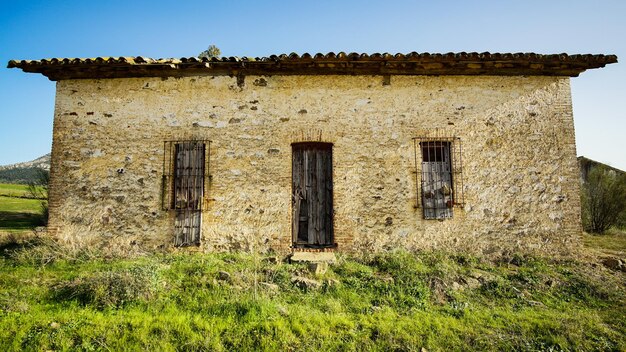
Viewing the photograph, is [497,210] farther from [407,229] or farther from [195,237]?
[195,237]

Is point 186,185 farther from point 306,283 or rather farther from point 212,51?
point 212,51

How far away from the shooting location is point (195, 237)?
7074 mm

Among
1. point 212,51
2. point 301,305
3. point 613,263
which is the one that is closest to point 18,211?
point 212,51

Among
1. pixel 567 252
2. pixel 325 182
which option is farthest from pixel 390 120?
pixel 567 252

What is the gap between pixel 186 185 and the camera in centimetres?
721

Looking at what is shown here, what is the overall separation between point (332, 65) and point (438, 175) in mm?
3289

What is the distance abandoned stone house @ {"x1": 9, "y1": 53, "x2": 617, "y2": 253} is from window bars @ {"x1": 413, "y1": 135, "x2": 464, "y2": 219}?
30mm

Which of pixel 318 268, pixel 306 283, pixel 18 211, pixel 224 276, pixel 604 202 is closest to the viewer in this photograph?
pixel 306 283

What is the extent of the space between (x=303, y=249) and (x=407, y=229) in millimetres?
2222

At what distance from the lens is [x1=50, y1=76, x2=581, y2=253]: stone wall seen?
23.3 ft

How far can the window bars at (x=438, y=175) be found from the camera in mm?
7164

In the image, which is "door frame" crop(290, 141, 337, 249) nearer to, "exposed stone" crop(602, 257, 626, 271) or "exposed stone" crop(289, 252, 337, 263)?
"exposed stone" crop(289, 252, 337, 263)

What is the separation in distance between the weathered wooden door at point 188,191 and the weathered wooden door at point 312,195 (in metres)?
2.00

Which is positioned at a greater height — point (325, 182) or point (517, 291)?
point (325, 182)
